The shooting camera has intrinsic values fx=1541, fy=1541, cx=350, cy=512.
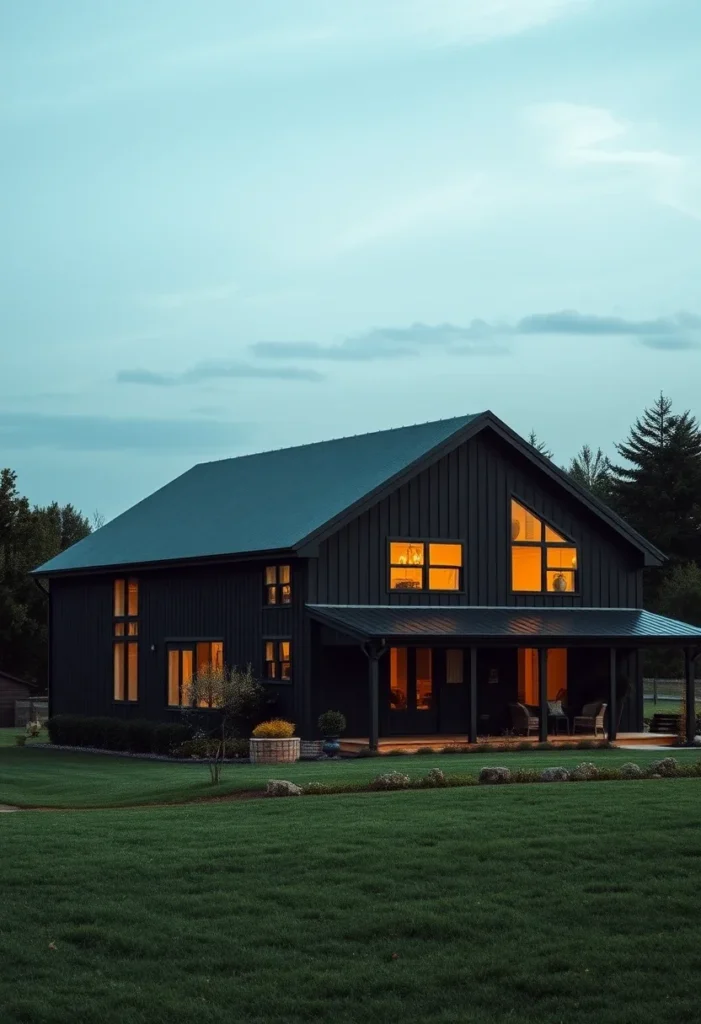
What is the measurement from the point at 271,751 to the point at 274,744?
0.16 m

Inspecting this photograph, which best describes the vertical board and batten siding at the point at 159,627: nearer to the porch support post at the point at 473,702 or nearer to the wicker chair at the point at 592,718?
the porch support post at the point at 473,702

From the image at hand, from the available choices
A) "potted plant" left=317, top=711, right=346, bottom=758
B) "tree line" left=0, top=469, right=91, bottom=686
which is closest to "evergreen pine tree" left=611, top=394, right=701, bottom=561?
"tree line" left=0, top=469, right=91, bottom=686

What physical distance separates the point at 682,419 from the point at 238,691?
67.5m

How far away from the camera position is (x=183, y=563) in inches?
1581

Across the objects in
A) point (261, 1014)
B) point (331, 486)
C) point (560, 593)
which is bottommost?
point (261, 1014)

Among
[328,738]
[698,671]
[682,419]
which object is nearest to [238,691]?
[328,738]

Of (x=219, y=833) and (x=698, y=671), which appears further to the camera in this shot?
(x=698, y=671)

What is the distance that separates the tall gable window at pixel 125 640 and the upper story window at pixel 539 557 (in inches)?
430

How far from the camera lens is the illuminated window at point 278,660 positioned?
121ft

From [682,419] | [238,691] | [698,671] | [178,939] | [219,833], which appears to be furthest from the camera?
[682,419]

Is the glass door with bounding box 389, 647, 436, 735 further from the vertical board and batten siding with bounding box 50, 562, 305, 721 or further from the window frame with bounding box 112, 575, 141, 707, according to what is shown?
the window frame with bounding box 112, 575, 141, 707

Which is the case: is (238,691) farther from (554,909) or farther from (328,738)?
(554,909)

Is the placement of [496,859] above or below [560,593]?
below

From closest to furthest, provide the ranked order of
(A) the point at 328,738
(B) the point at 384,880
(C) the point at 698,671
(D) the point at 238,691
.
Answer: (B) the point at 384,880 < (D) the point at 238,691 < (A) the point at 328,738 < (C) the point at 698,671
